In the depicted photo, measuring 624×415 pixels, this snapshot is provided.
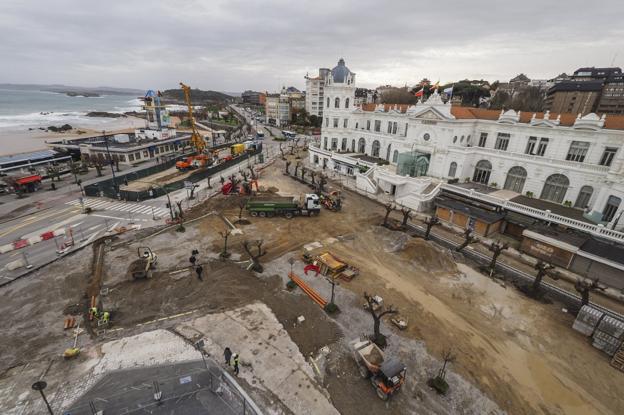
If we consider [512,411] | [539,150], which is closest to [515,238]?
[539,150]

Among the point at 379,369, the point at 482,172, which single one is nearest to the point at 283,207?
the point at 379,369

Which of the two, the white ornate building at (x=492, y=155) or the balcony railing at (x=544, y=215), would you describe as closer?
the balcony railing at (x=544, y=215)

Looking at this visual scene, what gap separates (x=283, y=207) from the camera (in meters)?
39.1

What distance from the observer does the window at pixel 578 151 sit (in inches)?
1350

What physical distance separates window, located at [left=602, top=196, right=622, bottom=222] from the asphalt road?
42.1m

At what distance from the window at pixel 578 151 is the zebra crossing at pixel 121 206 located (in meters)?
56.2

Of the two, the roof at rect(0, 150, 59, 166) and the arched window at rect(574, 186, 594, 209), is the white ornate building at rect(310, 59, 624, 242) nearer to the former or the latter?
the arched window at rect(574, 186, 594, 209)

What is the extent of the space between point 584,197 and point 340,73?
48755mm

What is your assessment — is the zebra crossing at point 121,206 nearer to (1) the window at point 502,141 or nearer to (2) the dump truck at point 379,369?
(2) the dump truck at point 379,369

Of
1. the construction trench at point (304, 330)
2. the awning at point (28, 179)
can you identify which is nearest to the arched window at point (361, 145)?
the construction trench at point (304, 330)

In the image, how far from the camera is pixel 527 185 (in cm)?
3938

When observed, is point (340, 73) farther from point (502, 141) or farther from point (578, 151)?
point (578, 151)

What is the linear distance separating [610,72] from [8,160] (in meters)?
226

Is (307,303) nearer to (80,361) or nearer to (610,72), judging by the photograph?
(80,361)
